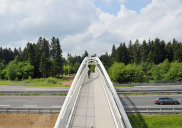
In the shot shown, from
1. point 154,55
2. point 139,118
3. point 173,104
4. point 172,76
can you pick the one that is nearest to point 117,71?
point 172,76

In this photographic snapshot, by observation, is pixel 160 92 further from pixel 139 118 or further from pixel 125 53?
pixel 125 53

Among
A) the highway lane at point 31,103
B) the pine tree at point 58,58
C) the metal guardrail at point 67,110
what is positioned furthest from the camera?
the pine tree at point 58,58

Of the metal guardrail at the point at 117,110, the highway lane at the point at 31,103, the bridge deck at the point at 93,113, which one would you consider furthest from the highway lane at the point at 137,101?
the highway lane at the point at 31,103

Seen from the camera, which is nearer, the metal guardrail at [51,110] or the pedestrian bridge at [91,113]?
the pedestrian bridge at [91,113]

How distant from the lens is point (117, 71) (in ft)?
113

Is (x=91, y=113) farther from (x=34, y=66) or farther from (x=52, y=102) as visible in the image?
(x=34, y=66)

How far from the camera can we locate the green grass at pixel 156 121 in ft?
39.1

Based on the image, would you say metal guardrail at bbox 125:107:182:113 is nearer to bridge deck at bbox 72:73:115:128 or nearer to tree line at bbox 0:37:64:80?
bridge deck at bbox 72:73:115:128

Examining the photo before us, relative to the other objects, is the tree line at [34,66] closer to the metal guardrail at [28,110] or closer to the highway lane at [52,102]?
the highway lane at [52,102]

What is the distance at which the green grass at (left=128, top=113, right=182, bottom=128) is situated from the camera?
469 inches

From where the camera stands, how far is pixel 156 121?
484 inches

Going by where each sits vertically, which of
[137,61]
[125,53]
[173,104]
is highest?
[125,53]

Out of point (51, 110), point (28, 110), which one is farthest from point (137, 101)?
point (28, 110)

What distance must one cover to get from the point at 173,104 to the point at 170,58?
47.4 meters
